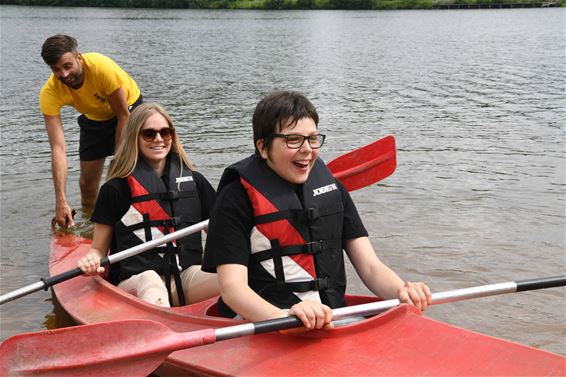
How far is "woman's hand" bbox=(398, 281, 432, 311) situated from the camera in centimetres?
292

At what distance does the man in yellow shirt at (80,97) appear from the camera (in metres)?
4.93

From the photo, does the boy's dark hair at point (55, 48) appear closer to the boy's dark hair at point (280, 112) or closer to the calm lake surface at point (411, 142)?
the calm lake surface at point (411, 142)

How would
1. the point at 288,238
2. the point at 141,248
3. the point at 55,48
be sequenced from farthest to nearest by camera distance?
the point at 55,48
the point at 141,248
the point at 288,238

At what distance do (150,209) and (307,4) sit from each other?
5565 centimetres

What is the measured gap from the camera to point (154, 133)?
3916 millimetres

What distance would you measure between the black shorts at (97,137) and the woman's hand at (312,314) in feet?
10.9

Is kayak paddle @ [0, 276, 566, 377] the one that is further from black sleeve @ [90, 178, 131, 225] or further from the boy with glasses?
black sleeve @ [90, 178, 131, 225]

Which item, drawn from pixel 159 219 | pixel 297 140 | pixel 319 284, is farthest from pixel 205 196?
pixel 297 140

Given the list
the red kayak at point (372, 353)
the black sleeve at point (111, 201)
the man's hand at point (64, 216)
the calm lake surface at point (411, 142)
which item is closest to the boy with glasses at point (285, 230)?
the red kayak at point (372, 353)

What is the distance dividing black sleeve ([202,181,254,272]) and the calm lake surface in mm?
2079

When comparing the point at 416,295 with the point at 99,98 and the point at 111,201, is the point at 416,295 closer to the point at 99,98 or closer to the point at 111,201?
the point at 111,201

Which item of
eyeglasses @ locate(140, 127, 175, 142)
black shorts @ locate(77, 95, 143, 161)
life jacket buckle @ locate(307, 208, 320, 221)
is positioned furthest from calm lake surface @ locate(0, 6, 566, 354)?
Result: life jacket buckle @ locate(307, 208, 320, 221)

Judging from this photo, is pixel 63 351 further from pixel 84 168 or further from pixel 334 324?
pixel 84 168

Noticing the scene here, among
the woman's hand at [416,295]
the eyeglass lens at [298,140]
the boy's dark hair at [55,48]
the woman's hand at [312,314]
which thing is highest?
the boy's dark hair at [55,48]
